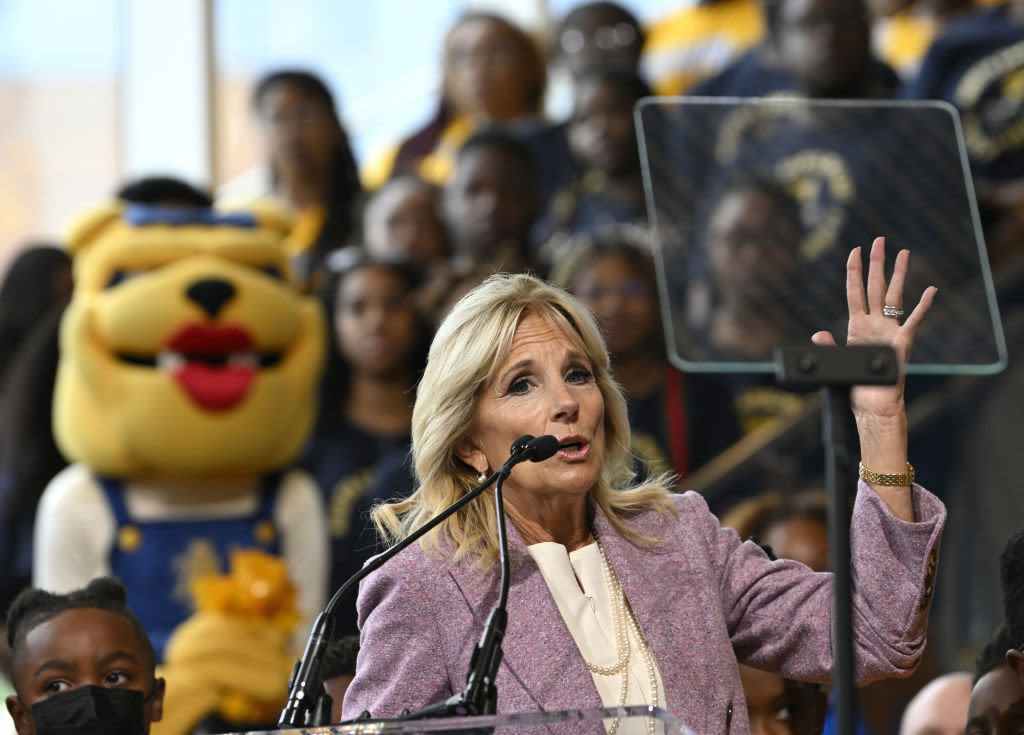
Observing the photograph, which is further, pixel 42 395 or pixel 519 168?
pixel 519 168

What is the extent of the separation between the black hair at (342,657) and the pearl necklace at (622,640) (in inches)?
20.0

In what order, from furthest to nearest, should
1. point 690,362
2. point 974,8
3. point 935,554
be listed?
point 974,8 → point 690,362 → point 935,554

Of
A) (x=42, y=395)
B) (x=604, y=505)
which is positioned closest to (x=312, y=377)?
(x=42, y=395)

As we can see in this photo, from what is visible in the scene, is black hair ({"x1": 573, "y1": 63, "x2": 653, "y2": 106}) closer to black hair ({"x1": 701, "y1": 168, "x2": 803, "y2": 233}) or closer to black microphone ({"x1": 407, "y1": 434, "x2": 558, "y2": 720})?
black hair ({"x1": 701, "y1": 168, "x2": 803, "y2": 233})

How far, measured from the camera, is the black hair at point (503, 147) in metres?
4.66

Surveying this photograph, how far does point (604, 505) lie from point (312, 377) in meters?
2.04

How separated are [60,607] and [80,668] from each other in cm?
12

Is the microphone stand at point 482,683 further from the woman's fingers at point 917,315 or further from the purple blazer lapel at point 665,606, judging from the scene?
the woman's fingers at point 917,315

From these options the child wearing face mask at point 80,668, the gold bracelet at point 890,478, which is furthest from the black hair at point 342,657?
the gold bracelet at point 890,478

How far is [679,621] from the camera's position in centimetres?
208

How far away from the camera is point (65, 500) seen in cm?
389

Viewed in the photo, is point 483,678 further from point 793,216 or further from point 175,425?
point 175,425

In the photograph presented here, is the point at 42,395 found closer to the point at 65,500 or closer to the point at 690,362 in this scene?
the point at 65,500

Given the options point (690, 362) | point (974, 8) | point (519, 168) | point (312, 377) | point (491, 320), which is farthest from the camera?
point (974, 8)
